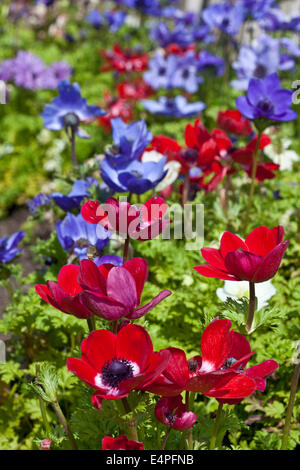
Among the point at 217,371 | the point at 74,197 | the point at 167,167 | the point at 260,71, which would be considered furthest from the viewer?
the point at 260,71

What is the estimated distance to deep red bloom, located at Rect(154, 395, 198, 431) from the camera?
1038mm

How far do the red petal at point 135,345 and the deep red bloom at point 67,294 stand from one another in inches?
3.0

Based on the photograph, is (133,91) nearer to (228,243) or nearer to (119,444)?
(228,243)

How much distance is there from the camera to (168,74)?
407 centimetres

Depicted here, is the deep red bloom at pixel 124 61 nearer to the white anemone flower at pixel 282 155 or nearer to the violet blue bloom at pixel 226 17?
the violet blue bloom at pixel 226 17

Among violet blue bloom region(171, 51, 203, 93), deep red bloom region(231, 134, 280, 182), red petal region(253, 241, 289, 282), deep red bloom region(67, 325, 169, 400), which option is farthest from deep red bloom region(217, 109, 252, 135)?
violet blue bloom region(171, 51, 203, 93)

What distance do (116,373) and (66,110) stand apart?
1436 mm

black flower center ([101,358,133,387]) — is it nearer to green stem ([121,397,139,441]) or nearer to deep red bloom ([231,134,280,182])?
green stem ([121,397,139,441])

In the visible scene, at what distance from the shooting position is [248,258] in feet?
3.36

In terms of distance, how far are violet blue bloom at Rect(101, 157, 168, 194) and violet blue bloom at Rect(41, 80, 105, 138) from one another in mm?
529

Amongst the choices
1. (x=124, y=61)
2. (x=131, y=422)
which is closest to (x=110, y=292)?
(x=131, y=422)

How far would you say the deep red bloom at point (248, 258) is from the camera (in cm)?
103

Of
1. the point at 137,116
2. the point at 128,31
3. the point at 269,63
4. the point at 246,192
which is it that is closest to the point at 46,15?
the point at 128,31

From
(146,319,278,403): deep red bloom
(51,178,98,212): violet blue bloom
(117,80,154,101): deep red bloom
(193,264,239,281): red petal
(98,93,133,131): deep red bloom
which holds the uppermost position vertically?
(117,80,154,101): deep red bloom
